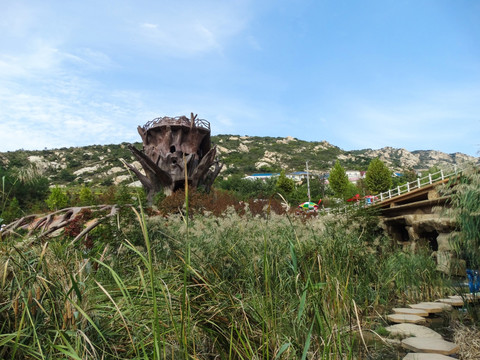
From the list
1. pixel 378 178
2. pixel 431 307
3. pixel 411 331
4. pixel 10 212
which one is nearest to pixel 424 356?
pixel 411 331

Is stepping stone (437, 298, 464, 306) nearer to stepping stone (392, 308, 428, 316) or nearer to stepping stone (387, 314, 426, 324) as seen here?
stepping stone (392, 308, 428, 316)

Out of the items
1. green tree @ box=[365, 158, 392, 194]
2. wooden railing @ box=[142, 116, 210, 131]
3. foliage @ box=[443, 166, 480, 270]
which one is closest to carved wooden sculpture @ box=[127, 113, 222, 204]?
wooden railing @ box=[142, 116, 210, 131]

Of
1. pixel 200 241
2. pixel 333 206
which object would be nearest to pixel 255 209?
pixel 333 206

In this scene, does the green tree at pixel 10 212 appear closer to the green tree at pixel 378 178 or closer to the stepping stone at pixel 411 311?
the stepping stone at pixel 411 311

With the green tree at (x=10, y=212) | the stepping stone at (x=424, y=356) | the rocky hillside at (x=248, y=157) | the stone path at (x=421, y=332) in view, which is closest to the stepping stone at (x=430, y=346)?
the stone path at (x=421, y=332)

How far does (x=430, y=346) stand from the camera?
3.48 meters

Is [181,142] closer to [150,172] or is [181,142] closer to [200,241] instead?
[150,172]

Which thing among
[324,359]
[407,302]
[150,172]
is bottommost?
[407,302]

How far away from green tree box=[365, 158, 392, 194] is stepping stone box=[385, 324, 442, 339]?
37.6 metres

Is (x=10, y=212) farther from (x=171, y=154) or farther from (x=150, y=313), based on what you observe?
(x=171, y=154)

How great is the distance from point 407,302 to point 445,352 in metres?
2.73

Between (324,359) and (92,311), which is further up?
(92,311)

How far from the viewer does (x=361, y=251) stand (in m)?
5.98

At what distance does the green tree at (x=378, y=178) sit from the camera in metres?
39.4
